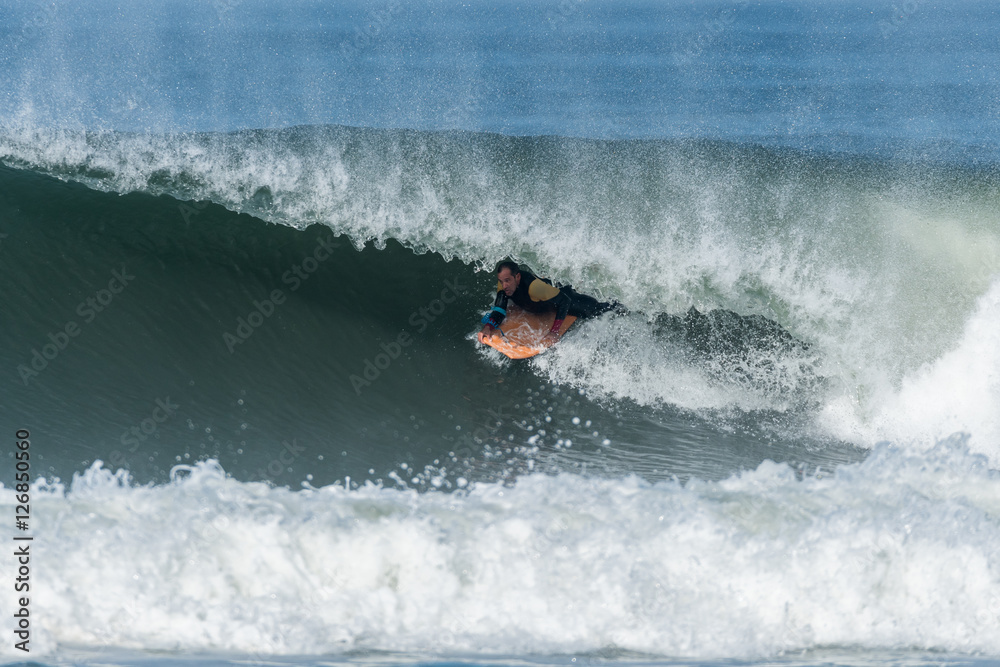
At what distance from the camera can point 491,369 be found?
604 centimetres

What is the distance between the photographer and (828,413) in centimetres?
576

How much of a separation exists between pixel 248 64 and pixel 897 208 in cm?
922

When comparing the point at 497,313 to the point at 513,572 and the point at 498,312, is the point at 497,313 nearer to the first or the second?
the point at 498,312
